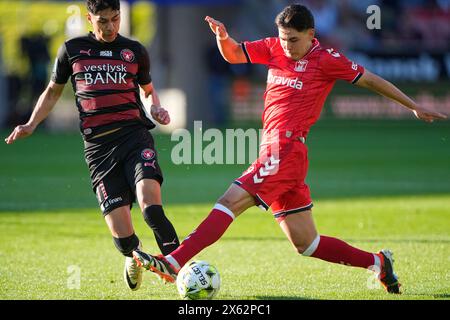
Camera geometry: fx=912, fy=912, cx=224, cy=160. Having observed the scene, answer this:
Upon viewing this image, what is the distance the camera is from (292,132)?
21.9ft

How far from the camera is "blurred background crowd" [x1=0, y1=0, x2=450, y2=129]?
25188 millimetres

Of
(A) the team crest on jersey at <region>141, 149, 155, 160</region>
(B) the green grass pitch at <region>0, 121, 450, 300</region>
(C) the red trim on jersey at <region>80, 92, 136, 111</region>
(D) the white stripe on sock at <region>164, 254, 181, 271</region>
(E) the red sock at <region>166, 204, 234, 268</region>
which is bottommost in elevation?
(B) the green grass pitch at <region>0, 121, 450, 300</region>

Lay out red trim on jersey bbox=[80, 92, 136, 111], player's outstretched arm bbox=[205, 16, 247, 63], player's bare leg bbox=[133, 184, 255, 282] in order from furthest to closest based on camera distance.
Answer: red trim on jersey bbox=[80, 92, 136, 111] < player's outstretched arm bbox=[205, 16, 247, 63] < player's bare leg bbox=[133, 184, 255, 282]

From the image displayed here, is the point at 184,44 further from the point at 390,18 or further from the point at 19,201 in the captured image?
the point at 19,201

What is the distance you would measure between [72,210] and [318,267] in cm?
474

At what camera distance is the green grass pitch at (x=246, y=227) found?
717 centimetres

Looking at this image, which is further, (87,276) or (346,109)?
(346,109)

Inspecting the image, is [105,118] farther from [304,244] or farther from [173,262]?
[304,244]

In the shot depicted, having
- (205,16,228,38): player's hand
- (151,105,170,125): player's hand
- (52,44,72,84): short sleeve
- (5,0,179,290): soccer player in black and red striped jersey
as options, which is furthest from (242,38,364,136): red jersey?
(52,44,72,84): short sleeve

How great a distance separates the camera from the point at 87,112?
722 cm

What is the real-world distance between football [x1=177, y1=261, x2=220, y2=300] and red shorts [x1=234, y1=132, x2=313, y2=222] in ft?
2.01

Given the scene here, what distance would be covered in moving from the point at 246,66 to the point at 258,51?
18742mm

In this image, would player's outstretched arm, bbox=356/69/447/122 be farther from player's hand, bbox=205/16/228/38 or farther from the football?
the football
